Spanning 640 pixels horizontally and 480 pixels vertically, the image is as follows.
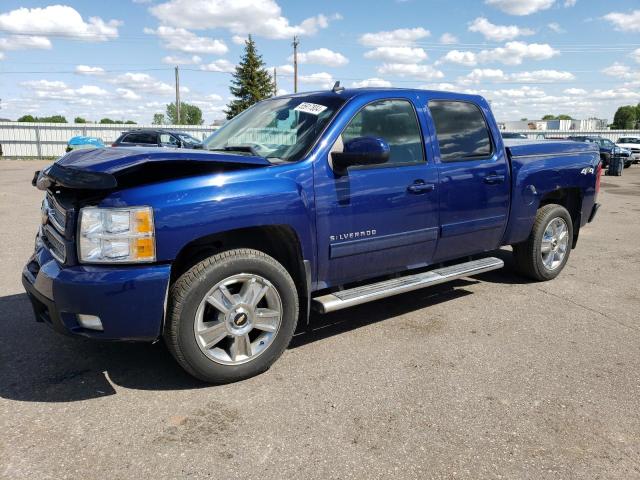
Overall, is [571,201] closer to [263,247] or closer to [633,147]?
[263,247]

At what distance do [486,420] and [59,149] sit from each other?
38400 mm

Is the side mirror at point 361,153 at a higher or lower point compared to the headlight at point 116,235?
higher

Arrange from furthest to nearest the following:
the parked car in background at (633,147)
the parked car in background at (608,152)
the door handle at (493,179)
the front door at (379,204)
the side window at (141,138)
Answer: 1. the parked car in background at (633,147)
2. the parked car in background at (608,152)
3. the side window at (141,138)
4. the door handle at (493,179)
5. the front door at (379,204)

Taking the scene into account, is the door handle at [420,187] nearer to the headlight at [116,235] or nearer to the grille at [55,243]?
the headlight at [116,235]

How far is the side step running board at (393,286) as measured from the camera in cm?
362

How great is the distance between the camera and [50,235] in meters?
3.29

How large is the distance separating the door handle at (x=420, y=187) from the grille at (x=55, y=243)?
2.40m

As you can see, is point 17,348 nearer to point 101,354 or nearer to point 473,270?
point 101,354

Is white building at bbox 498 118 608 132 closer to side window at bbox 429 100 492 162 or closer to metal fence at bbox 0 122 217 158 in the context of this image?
metal fence at bbox 0 122 217 158

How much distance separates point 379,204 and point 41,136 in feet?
123

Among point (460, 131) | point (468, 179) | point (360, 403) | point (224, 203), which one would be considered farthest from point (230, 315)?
point (460, 131)

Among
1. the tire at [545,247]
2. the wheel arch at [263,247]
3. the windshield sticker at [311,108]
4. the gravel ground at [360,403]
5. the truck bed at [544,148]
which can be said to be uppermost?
the windshield sticker at [311,108]

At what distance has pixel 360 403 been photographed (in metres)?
3.04

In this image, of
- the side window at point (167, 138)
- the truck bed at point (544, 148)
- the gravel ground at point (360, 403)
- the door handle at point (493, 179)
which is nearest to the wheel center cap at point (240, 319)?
the gravel ground at point (360, 403)
